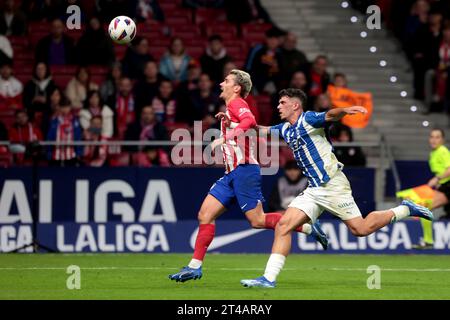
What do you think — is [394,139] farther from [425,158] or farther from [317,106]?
[317,106]

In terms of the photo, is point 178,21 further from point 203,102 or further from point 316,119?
point 316,119

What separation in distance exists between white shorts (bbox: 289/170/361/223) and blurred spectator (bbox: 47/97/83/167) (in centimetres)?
697

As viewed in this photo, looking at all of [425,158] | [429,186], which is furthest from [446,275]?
[425,158]

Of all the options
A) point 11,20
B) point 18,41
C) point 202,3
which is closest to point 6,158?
point 18,41

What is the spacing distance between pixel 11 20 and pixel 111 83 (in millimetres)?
2560

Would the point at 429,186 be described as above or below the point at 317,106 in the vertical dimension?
below

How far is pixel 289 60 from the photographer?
20.7m

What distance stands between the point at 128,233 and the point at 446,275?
226 inches

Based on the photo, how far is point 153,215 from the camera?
723 inches

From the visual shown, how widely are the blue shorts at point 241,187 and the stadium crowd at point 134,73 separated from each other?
5.76 m

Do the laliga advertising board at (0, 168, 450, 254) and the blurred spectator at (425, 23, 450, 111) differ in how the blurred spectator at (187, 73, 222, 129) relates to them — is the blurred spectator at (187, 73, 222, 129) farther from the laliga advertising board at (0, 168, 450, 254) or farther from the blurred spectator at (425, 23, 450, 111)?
the blurred spectator at (425, 23, 450, 111)

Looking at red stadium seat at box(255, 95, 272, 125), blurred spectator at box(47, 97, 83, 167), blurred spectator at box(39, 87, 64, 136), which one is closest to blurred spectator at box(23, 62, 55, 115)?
blurred spectator at box(39, 87, 64, 136)

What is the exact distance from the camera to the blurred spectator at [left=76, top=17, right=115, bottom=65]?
66.5ft

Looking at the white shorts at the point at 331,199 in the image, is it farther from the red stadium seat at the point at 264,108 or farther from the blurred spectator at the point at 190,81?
the blurred spectator at the point at 190,81
